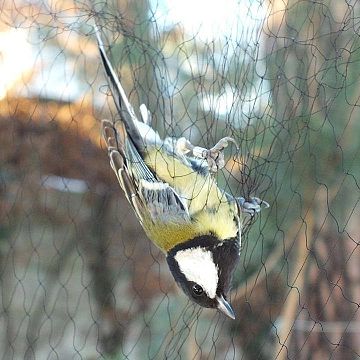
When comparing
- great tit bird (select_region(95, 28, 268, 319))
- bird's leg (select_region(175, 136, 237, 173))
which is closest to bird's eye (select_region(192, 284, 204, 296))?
great tit bird (select_region(95, 28, 268, 319))

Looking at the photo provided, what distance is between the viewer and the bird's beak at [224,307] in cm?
69

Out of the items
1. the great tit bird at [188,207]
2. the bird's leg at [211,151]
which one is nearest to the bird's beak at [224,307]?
the great tit bird at [188,207]

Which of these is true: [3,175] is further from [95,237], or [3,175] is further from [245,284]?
[245,284]

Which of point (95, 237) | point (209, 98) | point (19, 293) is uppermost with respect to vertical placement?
point (209, 98)

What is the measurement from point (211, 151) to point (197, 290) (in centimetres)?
14

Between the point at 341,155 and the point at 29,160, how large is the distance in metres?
0.41

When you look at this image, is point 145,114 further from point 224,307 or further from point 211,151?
point 224,307

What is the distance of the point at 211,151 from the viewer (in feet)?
2.33

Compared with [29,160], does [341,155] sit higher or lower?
higher

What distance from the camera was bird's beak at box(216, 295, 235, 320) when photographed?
690mm

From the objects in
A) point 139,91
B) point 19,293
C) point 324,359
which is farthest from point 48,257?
point 324,359

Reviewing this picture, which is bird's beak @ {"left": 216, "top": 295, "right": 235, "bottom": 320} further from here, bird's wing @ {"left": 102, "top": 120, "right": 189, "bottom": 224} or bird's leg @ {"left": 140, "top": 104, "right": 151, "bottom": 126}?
bird's leg @ {"left": 140, "top": 104, "right": 151, "bottom": 126}

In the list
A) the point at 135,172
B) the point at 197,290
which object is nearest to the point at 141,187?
the point at 135,172

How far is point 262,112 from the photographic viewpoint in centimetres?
73
